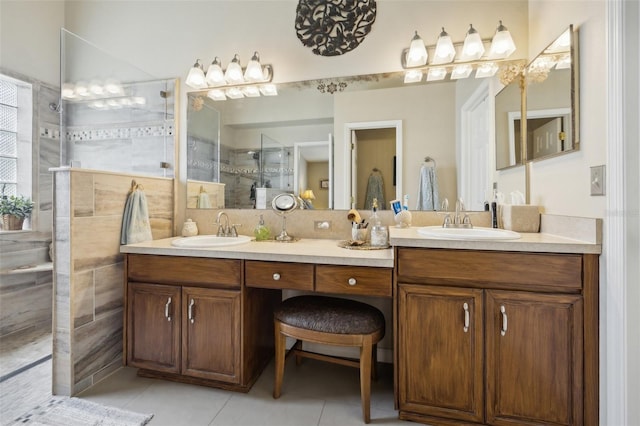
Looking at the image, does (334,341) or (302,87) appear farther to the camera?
(302,87)

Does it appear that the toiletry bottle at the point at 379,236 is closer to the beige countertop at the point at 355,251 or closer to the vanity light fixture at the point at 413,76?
the beige countertop at the point at 355,251

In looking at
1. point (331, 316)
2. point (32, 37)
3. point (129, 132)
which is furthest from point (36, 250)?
point (331, 316)

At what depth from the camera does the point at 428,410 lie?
4.91 ft

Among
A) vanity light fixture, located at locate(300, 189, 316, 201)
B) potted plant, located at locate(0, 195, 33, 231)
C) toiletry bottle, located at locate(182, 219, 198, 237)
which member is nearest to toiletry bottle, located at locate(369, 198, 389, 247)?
vanity light fixture, located at locate(300, 189, 316, 201)

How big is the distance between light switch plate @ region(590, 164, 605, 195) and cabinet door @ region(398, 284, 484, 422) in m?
0.62

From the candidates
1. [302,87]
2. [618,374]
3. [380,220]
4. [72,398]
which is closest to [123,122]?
[302,87]

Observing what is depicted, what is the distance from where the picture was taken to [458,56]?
1.98 m

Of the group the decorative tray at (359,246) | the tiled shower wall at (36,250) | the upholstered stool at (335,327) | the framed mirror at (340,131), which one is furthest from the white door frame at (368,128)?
the tiled shower wall at (36,250)

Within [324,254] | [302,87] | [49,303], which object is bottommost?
[49,303]

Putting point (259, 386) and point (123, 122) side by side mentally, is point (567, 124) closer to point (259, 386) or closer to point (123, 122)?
point (259, 386)

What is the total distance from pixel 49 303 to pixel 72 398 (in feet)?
4.40

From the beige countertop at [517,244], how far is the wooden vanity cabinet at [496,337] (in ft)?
0.09

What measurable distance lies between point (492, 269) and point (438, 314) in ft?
1.04

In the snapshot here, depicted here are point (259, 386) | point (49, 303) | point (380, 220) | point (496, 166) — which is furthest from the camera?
point (49, 303)
